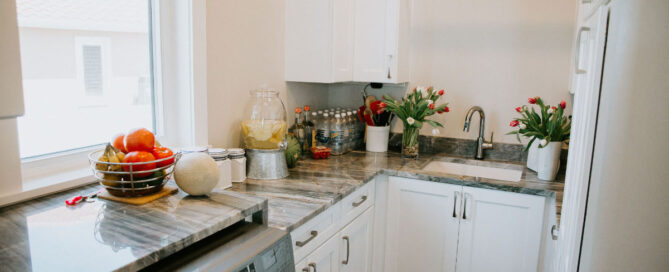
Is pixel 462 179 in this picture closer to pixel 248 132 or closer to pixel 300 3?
pixel 248 132

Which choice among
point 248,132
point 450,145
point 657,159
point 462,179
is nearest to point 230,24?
point 248,132

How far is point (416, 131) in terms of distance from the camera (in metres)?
2.60

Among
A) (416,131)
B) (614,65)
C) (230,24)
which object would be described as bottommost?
(416,131)

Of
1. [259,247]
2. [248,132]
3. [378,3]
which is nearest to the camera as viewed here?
[259,247]

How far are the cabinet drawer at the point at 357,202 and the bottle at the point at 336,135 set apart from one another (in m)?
0.37

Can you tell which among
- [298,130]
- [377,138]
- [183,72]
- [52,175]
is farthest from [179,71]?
[377,138]

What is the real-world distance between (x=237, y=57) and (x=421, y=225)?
1217 mm

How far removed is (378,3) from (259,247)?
1.71m

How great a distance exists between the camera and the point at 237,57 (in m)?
2.10

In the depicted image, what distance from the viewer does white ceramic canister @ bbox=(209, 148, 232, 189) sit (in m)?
1.76

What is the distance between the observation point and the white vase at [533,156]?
7.72ft

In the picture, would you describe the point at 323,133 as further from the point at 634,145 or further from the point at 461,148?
the point at 634,145

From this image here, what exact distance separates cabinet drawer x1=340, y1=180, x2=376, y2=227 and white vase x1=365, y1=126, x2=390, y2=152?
46 centimetres

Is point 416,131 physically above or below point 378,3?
below
